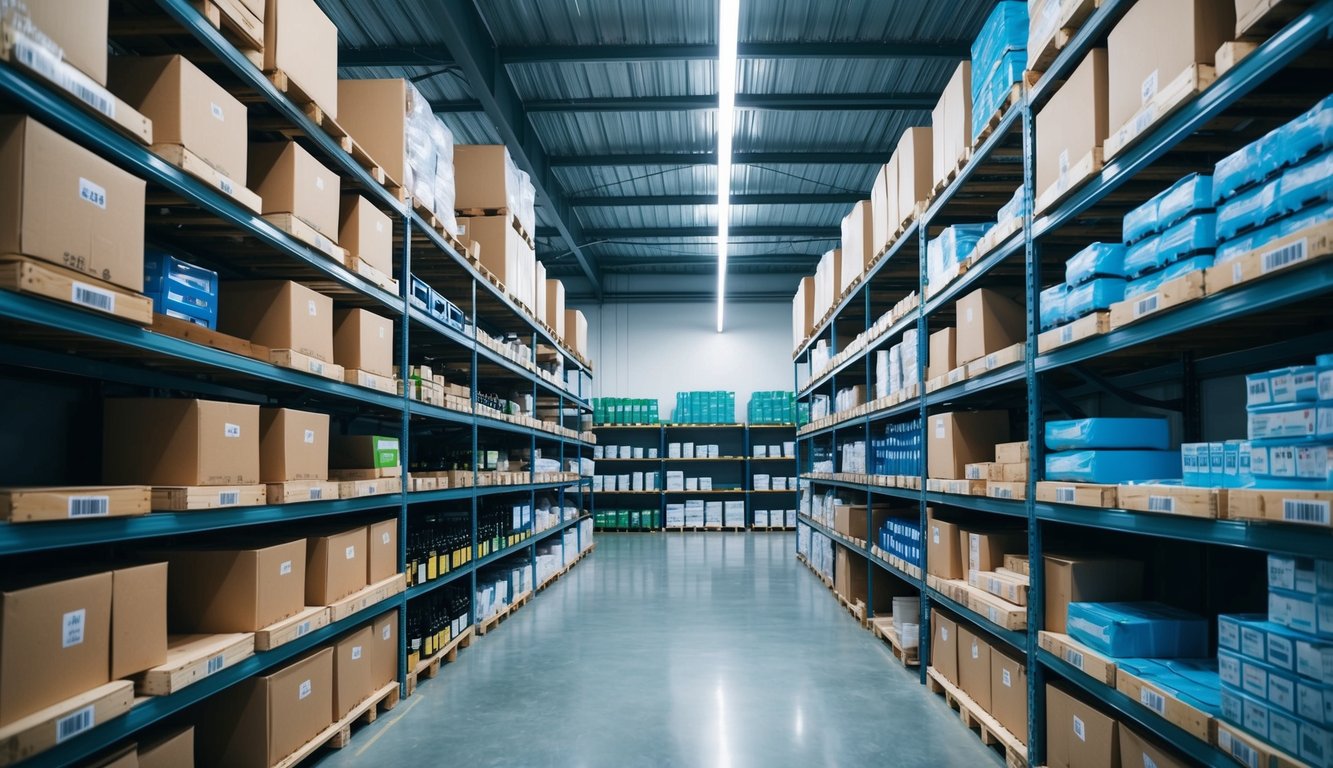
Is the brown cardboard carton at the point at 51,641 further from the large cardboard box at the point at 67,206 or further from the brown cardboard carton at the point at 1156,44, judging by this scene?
the brown cardboard carton at the point at 1156,44

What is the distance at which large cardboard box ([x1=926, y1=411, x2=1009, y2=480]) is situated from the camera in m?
4.62

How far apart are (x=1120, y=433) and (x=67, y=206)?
12.3 ft

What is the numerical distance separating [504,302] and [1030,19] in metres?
4.74

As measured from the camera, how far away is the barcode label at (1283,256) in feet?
6.40

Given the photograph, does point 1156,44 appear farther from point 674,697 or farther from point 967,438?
point 674,697

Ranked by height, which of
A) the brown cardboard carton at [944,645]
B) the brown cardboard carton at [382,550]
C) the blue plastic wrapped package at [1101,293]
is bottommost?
the brown cardboard carton at [944,645]

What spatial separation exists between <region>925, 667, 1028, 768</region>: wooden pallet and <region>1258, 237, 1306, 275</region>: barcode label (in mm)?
2430

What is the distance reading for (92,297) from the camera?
2.31 metres

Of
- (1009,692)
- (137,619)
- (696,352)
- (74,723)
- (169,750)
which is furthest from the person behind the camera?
(696,352)

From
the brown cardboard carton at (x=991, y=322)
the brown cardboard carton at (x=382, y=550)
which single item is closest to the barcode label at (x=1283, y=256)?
the brown cardboard carton at (x=991, y=322)

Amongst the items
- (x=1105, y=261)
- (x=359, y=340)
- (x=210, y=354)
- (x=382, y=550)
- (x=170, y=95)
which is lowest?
(x=382, y=550)

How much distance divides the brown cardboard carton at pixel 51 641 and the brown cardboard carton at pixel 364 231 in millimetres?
2251

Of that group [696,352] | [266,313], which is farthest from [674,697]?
[696,352]

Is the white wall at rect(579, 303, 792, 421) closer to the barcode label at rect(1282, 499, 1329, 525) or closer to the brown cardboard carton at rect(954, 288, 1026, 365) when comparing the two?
the brown cardboard carton at rect(954, 288, 1026, 365)
